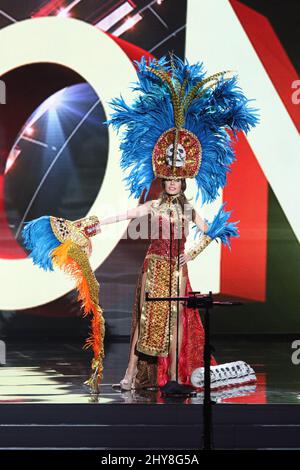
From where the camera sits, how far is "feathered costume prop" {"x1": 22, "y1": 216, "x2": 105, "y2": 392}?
5.76 metres

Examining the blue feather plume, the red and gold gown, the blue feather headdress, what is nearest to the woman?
the red and gold gown

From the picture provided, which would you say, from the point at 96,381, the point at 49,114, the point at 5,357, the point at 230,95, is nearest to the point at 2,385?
the point at 96,381

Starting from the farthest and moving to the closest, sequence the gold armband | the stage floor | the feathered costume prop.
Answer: the gold armband
the feathered costume prop
the stage floor

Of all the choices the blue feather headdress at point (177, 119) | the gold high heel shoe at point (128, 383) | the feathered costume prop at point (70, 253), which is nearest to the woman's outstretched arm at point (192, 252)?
the blue feather headdress at point (177, 119)

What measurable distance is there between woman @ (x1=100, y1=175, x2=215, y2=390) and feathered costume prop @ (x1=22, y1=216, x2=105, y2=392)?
0.22 m

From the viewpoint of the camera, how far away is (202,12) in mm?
8711

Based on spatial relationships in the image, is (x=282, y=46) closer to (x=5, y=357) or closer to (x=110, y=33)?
(x=110, y=33)

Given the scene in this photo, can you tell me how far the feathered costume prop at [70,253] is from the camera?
5762 millimetres

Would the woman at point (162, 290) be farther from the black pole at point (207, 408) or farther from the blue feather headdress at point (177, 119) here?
the black pole at point (207, 408)

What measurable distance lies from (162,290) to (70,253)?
0.60 m

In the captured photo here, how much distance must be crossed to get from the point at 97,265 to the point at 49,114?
1338 millimetres

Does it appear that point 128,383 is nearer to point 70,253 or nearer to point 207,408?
point 70,253

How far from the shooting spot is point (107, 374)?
678cm

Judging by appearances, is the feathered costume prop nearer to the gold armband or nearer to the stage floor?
the stage floor
